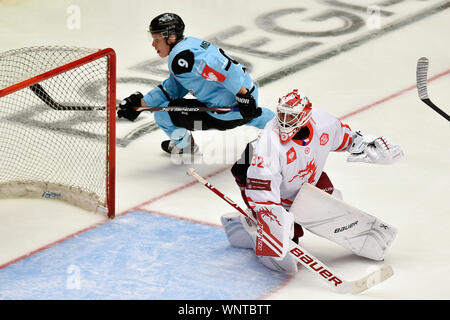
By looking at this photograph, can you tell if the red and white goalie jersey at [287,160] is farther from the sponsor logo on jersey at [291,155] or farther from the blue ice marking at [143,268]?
the blue ice marking at [143,268]

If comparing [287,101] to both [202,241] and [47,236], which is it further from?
[47,236]

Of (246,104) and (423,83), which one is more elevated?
(423,83)

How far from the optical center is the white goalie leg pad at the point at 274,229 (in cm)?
454

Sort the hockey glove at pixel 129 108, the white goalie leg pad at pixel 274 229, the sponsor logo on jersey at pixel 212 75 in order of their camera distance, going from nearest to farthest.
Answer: the white goalie leg pad at pixel 274 229 → the sponsor logo on jersey at pixel 212 75 → the hockey glove at pixel 129 108

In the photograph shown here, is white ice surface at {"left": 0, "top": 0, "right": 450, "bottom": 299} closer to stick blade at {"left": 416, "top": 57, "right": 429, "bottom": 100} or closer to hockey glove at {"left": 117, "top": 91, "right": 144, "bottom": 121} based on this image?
hockey glove at {"left": 117, "top": 91, "right": 144, "bottom": 121}

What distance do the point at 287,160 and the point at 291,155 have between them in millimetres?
32

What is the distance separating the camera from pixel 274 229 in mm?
4566

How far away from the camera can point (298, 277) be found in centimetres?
482

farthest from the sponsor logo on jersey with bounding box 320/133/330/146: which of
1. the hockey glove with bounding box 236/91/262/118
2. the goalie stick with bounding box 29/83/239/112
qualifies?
the goalie stick with bounding box 29/83/239/112

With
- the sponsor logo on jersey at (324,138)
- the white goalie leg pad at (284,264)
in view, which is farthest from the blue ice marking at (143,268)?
the sponsor logo on jersey at (324,138)

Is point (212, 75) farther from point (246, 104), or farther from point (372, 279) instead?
point (372, 279)

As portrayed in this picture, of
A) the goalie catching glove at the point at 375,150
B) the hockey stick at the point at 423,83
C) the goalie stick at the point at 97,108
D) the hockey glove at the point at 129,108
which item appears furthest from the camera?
the hockey glove at the point at 129,108

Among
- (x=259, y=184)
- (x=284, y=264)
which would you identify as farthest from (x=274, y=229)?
(x=284, y=264)

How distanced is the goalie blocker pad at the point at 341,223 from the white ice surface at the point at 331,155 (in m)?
0.10
